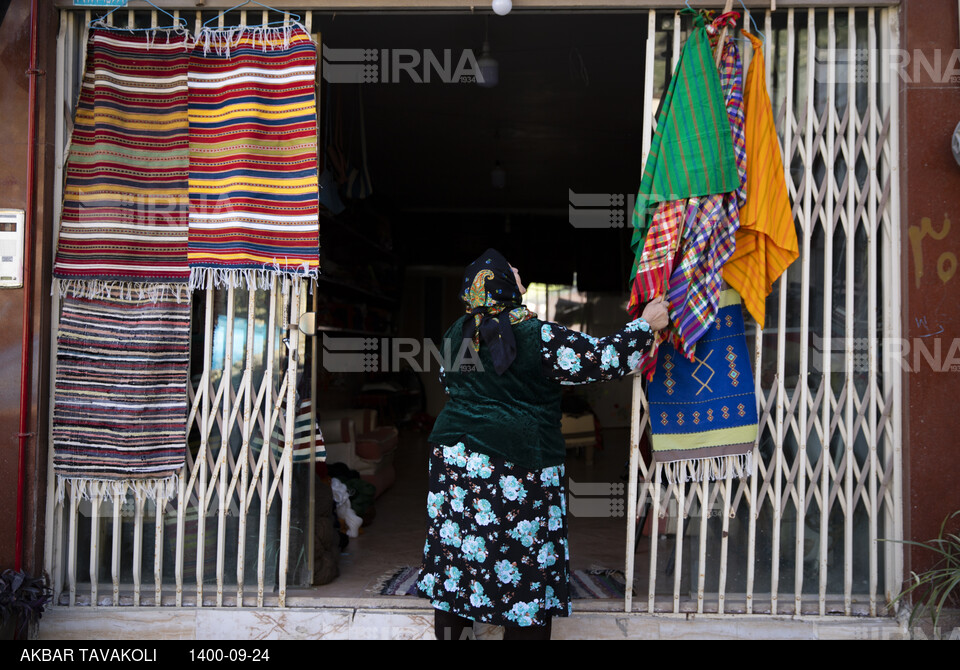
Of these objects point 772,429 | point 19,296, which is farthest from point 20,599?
point 772,429

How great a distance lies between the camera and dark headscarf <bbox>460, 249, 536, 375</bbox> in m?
2.28

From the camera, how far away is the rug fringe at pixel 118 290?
8.95 feet

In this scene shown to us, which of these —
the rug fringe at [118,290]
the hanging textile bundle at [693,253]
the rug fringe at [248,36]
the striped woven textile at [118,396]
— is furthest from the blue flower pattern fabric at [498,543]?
the rug fringe at [248,36]

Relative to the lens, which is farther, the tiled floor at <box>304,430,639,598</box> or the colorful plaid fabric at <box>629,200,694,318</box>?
the tiled floor at <box>304,430,639,598</box>

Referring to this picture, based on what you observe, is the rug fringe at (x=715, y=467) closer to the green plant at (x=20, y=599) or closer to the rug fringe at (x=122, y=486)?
the rug fringe at (x=122, y=486)

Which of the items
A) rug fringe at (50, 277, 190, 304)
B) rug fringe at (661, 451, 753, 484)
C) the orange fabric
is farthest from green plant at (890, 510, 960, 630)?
rug fringe at (50, 277, 190, 304)

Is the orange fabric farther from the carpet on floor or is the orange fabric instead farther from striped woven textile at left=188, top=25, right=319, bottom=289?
striped woven textile at left=188, top=25, right=319, bottom=289

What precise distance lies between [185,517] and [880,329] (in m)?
2.82

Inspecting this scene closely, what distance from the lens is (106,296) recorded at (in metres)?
2.75

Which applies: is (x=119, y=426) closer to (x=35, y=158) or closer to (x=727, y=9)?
(x=35, y=158)

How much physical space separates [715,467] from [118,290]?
241 centimetres

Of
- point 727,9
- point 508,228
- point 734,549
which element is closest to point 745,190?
point 727,9

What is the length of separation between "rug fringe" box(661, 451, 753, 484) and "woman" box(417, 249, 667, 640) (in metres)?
0.55
